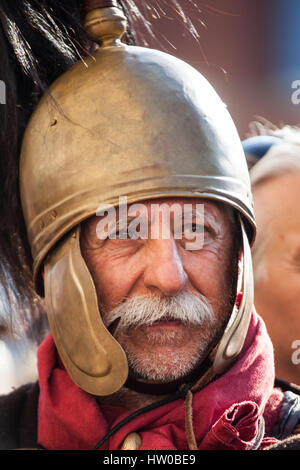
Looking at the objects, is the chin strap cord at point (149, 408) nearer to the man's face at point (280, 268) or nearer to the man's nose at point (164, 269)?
the man's nose at point (164, 269)

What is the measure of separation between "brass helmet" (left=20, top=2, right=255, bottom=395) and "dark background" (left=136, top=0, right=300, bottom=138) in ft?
7.00

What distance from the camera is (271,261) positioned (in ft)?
9.28

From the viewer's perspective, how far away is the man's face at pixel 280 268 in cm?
280

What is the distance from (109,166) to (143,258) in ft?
0.78

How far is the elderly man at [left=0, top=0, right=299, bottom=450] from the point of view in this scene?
6.23 ft

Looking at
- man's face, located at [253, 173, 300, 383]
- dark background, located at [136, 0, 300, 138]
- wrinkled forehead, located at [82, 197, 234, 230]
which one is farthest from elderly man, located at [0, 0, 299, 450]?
dark background, located at [136, 0, 300, 138]

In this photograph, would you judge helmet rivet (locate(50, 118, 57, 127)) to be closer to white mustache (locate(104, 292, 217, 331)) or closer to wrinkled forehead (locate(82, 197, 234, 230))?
wrinkled forehead (locate(82, 197, 234, 230))

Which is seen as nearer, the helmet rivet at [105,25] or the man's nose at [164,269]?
the man's nose at [164,269]

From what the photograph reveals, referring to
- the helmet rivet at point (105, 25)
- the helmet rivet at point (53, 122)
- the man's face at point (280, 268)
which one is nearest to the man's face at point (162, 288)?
the helmet rivet at point (53, 122)

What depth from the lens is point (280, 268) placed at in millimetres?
2820

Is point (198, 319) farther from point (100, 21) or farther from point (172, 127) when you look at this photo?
point (100, 21)

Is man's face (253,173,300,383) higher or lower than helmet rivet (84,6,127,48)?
lower

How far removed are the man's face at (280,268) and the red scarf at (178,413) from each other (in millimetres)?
701
